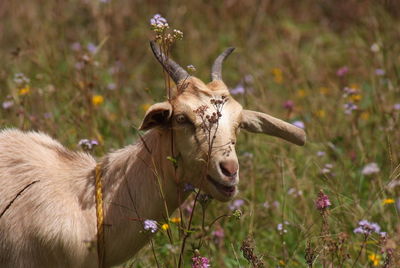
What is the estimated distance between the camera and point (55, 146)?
4277mm

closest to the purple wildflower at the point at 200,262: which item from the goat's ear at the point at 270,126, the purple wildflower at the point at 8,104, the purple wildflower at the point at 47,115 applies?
the goat's ear at the point at 270,126

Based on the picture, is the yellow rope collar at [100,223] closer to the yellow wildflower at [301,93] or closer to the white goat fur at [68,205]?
the white goat fur at [68,205]

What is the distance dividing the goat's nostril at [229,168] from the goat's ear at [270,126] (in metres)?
0.49

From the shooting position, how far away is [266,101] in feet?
20.7

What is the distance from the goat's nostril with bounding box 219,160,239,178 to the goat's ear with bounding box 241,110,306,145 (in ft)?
1.59

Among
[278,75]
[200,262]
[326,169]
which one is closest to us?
[200,262]

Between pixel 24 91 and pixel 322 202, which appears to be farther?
pixel 24 91

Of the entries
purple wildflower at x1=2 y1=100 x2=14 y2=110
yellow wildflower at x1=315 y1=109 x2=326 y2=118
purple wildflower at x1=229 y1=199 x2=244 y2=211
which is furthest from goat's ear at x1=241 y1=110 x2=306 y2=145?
yellow wildflower at x1=315 y1=109 x2=326 y2=118

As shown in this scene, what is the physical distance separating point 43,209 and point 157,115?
79 centimetres

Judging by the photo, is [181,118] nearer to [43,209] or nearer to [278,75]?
[43,209]

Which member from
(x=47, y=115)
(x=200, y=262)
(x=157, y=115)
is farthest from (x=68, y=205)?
(x=47, y=115)

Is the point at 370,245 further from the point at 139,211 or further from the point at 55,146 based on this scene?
the point at 55,146

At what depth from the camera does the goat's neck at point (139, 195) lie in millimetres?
3873

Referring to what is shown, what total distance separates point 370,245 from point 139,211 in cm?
168
